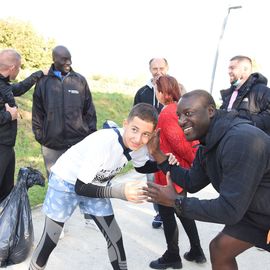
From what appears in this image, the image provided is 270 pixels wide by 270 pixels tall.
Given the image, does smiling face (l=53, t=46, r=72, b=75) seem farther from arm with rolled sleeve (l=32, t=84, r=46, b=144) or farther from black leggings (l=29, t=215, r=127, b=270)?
black leggings (l=29, t=215, r=127, b=270)

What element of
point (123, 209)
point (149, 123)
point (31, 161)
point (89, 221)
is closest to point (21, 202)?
point (89, 221)

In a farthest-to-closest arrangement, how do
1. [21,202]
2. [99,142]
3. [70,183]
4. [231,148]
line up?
[21,202]
[70,183]
[99,142]
[231,148]

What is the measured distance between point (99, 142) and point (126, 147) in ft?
0.74

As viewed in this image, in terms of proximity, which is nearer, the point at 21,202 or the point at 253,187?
the point at 253,187

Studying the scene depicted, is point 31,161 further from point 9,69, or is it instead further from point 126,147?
point 126,147

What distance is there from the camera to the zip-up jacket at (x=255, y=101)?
14.0 feet

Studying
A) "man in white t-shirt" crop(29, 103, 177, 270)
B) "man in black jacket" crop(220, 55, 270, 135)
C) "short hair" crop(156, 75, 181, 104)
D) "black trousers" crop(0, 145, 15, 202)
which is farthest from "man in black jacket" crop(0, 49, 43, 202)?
"man in black jacket" crop(220, 55, 270, 135)

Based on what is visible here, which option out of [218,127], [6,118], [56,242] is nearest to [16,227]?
[56,242]

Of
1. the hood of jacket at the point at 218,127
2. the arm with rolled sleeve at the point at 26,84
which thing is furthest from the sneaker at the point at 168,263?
the arm with rolled sleeve at the point at 26,84

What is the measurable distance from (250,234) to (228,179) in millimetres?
523

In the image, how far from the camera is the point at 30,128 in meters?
8.84

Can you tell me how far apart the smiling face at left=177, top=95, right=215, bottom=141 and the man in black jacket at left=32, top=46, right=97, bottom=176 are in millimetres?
2026

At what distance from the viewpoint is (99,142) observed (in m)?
2.73

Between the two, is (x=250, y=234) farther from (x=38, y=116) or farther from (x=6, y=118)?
(x=38, y=116)
